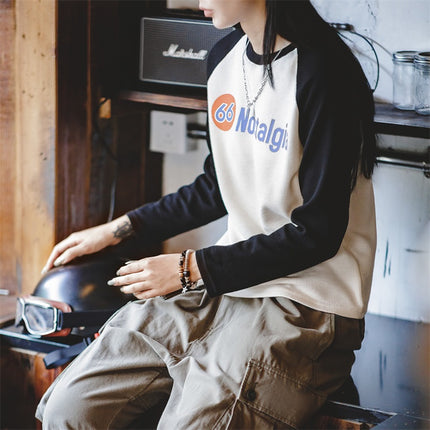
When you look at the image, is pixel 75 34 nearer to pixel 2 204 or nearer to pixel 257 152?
pixel 2 204

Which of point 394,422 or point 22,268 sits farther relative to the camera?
point 22,268

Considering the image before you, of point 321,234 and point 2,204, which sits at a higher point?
point 321,234

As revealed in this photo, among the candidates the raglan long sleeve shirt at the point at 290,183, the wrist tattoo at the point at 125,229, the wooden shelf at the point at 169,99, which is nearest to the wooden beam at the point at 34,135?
the wooden shelf at the point at 169,99

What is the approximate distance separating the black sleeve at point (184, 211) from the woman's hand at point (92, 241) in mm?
25

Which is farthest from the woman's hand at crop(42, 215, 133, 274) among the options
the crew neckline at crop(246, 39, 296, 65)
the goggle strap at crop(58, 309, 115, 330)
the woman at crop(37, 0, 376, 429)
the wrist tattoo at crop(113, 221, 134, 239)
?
the crew neckline at crop(246, 39, 296, 65)

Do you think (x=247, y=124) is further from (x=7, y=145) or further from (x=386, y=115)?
(x=7, y=145)

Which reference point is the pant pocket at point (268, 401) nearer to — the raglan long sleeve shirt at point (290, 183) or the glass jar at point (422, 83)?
the raglan long sleeve shirt at point (290, 183)

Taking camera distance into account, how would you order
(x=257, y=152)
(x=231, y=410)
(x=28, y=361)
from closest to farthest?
(x=231, y=410), (x=257, y=152), (x=28, y=361)

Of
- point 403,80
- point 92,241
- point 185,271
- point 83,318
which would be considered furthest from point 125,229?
point 403,80

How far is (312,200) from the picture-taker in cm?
129

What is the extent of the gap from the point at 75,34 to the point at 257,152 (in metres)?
0.68

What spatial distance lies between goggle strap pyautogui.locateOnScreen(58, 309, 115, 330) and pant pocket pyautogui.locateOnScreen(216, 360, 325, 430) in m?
0.45

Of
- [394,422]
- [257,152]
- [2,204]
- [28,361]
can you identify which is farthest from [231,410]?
[2,204]

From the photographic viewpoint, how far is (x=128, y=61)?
1926mm
